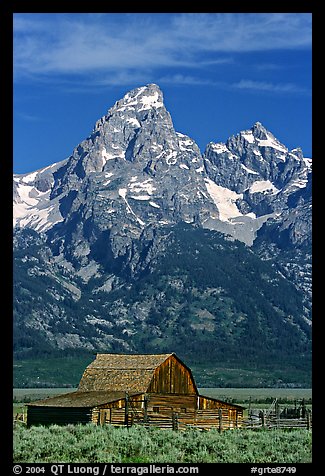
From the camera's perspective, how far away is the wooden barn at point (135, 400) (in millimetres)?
56250

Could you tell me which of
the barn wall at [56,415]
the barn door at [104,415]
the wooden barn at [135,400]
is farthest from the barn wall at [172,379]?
the barn wall at [56,415]

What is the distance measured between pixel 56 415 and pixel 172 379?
10.8 m

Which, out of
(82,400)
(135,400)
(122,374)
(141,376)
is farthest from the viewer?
(122,374)

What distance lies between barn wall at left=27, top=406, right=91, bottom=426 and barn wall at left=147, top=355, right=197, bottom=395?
7586 millimetres

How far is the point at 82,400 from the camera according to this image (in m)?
59.1

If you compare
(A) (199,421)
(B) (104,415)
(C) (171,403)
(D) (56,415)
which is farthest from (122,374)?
(B) (104,415)

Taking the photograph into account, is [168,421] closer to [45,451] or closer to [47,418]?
[47,418]

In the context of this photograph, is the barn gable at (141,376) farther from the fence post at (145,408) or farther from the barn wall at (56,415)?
the barn wall at (56,415)

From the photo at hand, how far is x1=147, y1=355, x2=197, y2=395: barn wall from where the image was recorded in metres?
63.2

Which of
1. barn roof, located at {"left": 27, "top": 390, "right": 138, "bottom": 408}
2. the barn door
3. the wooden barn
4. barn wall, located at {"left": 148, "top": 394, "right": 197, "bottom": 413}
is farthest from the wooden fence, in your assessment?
barn roof, located at {"left": 27, "top": 390, "right": 138, "bottom": 408}

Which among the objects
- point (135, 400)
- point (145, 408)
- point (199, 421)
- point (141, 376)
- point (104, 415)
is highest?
point (141, 376)

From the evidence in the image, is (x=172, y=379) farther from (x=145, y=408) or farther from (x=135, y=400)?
(x=145, y=408)

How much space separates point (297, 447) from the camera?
A: 2683 cm
